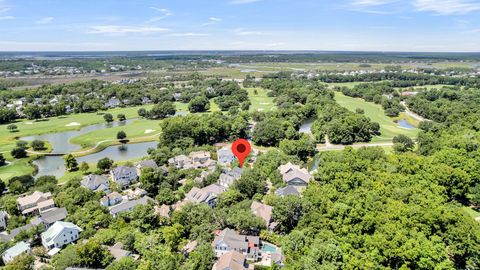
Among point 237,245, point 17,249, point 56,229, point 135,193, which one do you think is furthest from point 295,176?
point 17,249

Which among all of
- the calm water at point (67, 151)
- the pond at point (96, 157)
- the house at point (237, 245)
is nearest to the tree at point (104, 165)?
the pond at point (96, 157)

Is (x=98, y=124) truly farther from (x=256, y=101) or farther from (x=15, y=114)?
(x=256, y=101)

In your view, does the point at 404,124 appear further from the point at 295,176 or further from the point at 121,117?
the point at 121,117

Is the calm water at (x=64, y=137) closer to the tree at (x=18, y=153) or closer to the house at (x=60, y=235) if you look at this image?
the tree at (x=18, y=153)

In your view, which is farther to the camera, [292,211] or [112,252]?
[292,211]

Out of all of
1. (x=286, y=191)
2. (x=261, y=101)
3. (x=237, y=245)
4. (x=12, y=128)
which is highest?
(x=261, y=101)

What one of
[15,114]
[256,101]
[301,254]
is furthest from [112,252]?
[256,101]
